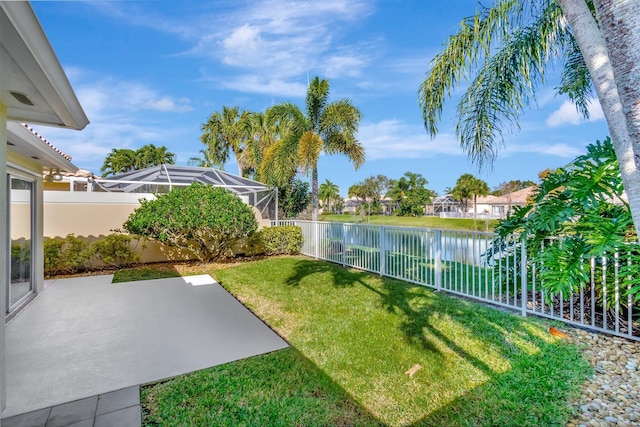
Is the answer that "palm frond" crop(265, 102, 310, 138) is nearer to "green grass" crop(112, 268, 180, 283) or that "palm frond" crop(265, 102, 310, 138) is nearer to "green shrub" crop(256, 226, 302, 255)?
"green shrub" crop(256, 226, 302, 255)

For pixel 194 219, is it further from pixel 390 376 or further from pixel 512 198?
pixel 512 198

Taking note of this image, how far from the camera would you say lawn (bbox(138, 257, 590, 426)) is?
250 centimetres

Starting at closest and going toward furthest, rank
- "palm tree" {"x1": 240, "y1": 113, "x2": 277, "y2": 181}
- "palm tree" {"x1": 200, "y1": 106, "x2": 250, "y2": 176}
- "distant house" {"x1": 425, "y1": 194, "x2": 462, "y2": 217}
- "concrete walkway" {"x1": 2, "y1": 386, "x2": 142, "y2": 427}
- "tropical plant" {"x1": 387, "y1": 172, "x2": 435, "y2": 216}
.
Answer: "concrete walkway" {"x1": 2, "y1": 386, "x2": 142, "y2": 427} → "palm tree" {"x1": 240, "y1": 113, "x2": 277, "y2": 181} → "palm tree" {"x1": 200, "y1": 106, "x2": 250, "y2": 176} → "tropical plant" {"x1": 387, "y1": 172, "x2": 435, "y2": 216} → "distant house" {"x1": 425, "y1": 194, "x2": 462, "y2": 217}

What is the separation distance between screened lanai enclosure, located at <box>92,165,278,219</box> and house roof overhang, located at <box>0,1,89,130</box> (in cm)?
768

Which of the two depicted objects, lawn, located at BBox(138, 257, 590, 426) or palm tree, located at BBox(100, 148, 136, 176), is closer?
lawn, located at BBox(138, 257, 590, 426)

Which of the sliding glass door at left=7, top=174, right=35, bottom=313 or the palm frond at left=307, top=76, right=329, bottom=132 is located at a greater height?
the palm frond at left=307, top=76, right=329, bottom=132

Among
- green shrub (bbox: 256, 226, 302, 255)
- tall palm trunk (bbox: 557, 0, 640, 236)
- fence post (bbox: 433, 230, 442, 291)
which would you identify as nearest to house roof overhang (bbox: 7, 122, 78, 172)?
tall palm trunk (bbox: 557, 0, 640, 236)

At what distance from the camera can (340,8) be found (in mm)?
6781

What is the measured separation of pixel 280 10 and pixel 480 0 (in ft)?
12.8

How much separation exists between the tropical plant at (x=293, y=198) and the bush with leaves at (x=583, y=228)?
12.6 meters

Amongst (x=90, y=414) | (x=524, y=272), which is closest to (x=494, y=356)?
(x=524, y=272)

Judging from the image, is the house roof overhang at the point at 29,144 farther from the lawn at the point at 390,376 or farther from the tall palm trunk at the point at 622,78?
the tall palm trunk at the point at 622,78

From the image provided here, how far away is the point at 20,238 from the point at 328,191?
4576 cm

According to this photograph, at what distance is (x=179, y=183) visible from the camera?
36.3ft
